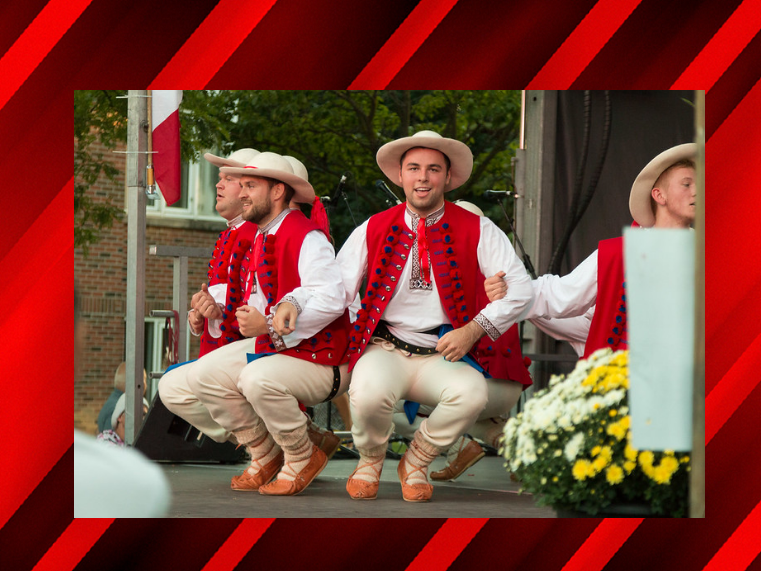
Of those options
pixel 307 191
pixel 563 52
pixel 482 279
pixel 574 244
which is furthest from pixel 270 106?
pixel 563 52

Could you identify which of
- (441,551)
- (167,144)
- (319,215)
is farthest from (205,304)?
(441,551)

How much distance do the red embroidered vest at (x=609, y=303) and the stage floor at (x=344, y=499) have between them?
689 mm

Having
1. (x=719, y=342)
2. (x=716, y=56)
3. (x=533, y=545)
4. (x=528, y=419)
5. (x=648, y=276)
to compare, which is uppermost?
(x=716, y=56)

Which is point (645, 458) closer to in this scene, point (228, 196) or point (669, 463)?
point (669, 463)

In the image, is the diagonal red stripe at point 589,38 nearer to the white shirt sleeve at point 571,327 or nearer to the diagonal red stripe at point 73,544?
the white shirt sleeve at point 571,327

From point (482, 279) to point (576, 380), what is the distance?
3.33 ft

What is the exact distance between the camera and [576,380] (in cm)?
363

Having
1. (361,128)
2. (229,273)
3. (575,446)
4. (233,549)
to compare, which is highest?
(361,128)

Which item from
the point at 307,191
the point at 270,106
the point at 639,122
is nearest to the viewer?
the point at 307,191

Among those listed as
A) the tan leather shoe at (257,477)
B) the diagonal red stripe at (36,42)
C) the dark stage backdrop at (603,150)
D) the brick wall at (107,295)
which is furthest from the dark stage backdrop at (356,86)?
the dark stage backdrop at (603,150)

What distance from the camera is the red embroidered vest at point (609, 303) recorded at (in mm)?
4277

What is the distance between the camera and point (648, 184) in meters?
4.41

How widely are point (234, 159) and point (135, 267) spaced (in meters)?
0.71

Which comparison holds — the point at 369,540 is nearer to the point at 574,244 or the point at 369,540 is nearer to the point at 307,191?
the point at 307,191
